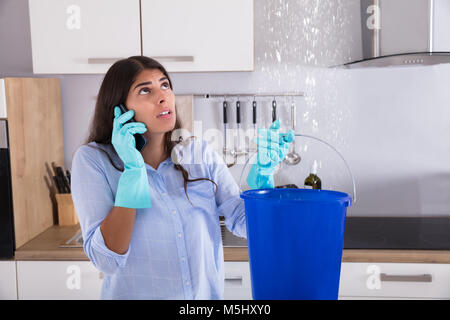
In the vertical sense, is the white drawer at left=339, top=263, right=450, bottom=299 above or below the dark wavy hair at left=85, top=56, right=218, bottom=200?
below

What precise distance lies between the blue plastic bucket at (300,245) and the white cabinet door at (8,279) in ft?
3.94

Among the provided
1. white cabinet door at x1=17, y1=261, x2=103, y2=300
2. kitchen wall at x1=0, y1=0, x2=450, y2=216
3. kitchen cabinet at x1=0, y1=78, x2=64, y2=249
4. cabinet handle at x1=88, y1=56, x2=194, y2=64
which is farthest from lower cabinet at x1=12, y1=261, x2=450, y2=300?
cabinet handle at x1=88, y1=56, x2=194, y2=64

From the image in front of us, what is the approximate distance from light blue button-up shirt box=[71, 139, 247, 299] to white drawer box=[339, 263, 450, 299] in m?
0.57

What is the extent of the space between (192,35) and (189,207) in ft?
2.45

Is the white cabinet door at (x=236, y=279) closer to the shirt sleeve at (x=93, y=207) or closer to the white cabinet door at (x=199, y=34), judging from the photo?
the shirt sleeve at (x=93, y=207)

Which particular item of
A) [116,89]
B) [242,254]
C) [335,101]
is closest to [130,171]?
[116,89]

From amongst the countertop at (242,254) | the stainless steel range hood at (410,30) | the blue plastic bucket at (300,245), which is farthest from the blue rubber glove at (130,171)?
the stainless steel range hood at (410,30)

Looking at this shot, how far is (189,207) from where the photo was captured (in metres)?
0.96

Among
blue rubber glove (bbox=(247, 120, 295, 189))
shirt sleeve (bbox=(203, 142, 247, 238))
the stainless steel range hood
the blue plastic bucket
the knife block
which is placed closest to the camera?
the blue plastic bucket

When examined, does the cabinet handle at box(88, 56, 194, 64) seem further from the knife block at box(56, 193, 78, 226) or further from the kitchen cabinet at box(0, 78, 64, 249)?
the knife block at box(56, 193, 78, 226)

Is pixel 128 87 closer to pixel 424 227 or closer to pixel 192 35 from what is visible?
pixel 192 35

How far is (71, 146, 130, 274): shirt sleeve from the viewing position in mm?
837

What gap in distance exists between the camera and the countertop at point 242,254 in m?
1.32
